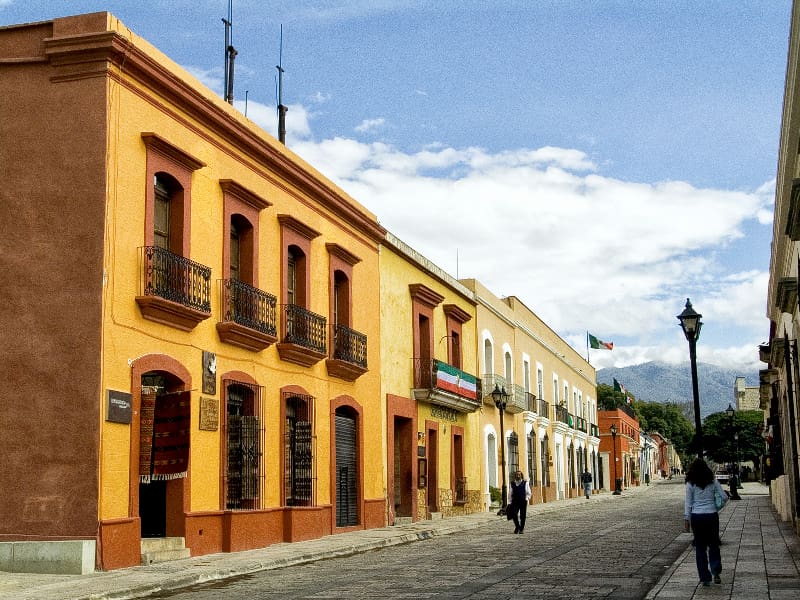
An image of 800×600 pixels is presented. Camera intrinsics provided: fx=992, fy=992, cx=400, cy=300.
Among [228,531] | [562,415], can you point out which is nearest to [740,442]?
[562,415]

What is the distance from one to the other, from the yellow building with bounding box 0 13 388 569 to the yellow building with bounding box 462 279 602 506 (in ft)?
42.4

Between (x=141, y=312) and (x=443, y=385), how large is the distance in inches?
544

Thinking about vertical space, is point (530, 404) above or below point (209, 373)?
above

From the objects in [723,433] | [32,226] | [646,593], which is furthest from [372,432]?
[723,433]

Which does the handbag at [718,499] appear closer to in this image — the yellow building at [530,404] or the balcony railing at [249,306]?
the balcony railing at [249,306]

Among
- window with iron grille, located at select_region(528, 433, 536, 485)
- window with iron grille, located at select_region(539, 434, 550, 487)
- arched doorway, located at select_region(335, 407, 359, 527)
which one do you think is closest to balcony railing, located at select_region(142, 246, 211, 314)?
arched doorway, located at select_region(335, 407, 359, 527)

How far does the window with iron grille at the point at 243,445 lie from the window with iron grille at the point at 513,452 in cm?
1877

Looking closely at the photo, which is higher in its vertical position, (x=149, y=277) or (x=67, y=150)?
(x=67, y=150)

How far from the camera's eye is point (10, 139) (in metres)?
14.3

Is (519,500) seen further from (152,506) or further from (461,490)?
(152,506)

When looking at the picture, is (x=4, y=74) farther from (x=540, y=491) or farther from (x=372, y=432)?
(x=540, y=491)

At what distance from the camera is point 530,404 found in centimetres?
3803

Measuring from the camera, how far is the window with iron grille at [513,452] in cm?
3525

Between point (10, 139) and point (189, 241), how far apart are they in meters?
3.10
